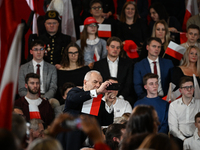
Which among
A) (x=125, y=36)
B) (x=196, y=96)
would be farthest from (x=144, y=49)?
(x=196, y=96)

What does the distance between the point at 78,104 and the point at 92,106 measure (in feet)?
0.63

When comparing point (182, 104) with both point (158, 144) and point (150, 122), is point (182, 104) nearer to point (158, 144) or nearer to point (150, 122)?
point (150, 122)

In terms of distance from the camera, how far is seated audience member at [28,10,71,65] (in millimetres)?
7266

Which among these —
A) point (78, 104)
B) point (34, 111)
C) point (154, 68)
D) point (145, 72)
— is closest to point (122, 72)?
point (145, 72)

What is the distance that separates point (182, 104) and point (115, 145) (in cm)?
261

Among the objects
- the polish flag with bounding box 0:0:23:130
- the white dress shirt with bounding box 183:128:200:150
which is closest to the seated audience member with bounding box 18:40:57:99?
the white dress shirt with bounding box 183:128:200:150

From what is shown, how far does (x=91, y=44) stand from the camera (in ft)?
24.0

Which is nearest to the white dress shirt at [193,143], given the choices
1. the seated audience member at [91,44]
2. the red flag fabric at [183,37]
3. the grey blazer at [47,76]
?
the grey blazer at [47,76]

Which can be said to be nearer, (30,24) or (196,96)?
(196,96)

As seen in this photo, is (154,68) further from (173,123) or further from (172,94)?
(173,123)

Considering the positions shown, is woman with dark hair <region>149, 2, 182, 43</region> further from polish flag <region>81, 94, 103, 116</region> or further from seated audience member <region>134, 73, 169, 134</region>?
polish flag <region>81, 94, 103, 116</region>

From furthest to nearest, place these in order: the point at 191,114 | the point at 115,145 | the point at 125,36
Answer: the point at 125,36
the point at 191,114
the point at 115,145

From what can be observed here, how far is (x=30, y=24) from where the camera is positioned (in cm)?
777

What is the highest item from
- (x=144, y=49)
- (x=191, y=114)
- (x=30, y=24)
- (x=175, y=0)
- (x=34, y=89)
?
(x=175, y=0)
